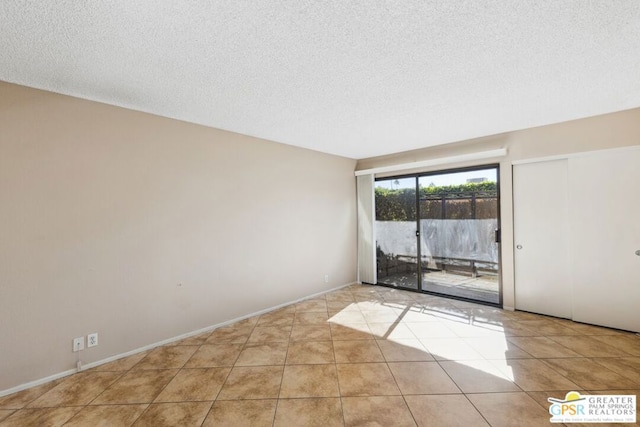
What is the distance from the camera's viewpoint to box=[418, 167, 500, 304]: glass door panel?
4145mm

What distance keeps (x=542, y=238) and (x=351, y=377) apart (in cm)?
322

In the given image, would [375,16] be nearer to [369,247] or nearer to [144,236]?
[144,236]

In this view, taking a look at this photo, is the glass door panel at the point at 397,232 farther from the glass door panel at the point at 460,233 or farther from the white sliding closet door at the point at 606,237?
the white sliding closet door at the point at 606,237

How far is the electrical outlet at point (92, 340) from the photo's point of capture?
2527 millimetres

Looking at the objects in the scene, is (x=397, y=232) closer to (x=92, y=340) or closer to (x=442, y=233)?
(x=442, y=233)

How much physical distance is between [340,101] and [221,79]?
114cm

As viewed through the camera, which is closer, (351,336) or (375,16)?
(375,16)

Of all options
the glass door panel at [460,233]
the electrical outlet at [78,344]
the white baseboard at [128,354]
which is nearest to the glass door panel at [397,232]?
the glass door panel at [460,233]

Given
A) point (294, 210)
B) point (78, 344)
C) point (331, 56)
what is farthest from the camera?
point (294, 210)

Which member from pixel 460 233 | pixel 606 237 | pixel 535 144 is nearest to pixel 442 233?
pixel 460 233

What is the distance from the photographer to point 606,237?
10.5 feet

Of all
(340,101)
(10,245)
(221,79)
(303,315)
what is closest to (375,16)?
(340,101)

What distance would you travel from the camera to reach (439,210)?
4.62 m

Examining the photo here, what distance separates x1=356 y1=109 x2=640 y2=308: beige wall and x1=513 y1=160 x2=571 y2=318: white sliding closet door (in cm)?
10
